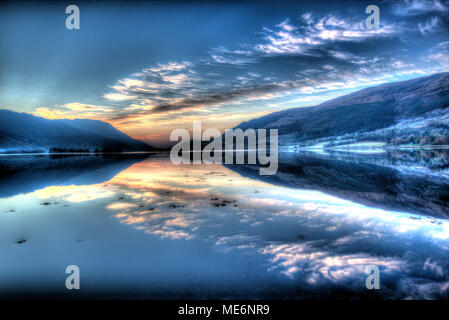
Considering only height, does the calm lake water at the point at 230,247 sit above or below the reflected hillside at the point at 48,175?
below

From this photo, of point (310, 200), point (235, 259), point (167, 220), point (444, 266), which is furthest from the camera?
point (310, 200)

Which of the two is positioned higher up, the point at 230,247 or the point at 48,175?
the point at 48,175

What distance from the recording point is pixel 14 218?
898cm

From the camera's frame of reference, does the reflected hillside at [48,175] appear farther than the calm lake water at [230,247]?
Yes

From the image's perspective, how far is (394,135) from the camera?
135 m

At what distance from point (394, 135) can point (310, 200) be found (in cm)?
15729

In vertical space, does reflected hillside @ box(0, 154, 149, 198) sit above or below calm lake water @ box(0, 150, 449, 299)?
above

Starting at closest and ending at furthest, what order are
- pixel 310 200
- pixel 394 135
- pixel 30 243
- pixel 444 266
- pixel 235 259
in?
pixel 444 266 → pixel 235 259 → pixel 30 243 → pixel 310 200 → pixel 394 135

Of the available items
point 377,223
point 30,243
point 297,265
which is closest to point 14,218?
point 30,243

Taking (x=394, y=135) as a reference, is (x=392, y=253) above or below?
below

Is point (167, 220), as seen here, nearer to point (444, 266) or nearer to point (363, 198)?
point (444, 266)

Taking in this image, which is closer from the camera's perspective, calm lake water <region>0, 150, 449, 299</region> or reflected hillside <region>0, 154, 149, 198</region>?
calm lake water <region>0, 150, 449, 299</region>

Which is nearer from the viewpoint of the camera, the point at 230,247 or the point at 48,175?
the point at 230,247
